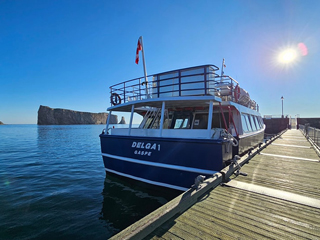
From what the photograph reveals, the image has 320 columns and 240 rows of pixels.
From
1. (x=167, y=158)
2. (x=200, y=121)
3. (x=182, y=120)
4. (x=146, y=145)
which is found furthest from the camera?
(x=182, y=120)

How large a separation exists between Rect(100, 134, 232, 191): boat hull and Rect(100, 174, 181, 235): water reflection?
502mm

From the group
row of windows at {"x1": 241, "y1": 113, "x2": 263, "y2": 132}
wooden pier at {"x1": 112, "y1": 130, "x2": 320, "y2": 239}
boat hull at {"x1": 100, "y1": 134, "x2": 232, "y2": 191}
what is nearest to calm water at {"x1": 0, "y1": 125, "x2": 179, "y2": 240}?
boat hull at {"x1": 100, "y1": 134, "x2": 232, "y2": 191}

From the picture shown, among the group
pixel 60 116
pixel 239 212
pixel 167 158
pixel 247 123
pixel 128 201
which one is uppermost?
pixel 60 116

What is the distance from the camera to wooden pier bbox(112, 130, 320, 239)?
274cm

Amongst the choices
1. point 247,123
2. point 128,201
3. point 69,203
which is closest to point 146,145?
point 128,201

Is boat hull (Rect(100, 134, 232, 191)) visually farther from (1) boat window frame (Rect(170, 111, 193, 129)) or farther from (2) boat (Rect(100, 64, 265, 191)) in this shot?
(1) boat window frame (Rect(170, 111, 193, 129))

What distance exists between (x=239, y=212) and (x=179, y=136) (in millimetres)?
3941

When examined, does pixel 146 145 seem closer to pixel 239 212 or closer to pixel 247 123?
pixel 239 212

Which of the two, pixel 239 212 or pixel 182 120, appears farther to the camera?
pixel 182 120

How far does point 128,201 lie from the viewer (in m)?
7.37

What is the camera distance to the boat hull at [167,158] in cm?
615

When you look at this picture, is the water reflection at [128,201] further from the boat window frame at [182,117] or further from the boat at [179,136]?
the boat window frame at [182,117]

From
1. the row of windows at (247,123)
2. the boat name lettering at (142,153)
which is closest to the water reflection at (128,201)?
the boat name lettering at (142,153)

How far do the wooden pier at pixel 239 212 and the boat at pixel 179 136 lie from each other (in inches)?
46.9
